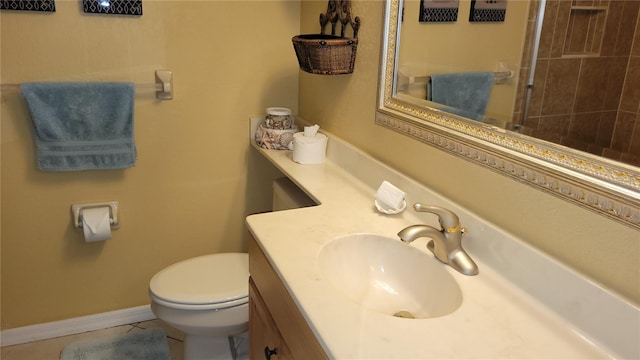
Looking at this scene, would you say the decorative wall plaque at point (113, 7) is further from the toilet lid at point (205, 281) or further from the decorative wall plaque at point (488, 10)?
the decorative wall plaque at point (488, 10)

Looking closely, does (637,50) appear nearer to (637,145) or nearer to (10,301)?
(637,145)

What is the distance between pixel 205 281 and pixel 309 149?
2.01 feet

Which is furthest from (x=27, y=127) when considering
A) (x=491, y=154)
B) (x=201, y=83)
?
(x=491, y=154)

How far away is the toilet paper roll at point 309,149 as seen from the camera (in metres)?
1.81

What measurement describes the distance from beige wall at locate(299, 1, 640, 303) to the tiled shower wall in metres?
0.13

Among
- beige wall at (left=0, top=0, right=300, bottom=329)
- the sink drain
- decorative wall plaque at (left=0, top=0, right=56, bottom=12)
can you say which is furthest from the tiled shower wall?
decorative wall plaque at (left=0, top=0, right=56, bottom=12)

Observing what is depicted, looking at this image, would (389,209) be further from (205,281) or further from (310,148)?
(205,281)

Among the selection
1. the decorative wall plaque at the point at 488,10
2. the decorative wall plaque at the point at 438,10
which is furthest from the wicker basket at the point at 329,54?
the decorative wall plaque at the point at 488,10

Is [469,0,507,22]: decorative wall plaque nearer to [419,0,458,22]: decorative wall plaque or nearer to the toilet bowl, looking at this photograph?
[419,0,458,22]: decorative wall plaque

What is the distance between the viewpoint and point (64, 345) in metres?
2.10

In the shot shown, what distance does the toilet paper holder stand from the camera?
2.01 metres

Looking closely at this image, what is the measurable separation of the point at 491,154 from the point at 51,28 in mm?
1606

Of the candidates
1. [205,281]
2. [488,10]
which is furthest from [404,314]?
[205,281]

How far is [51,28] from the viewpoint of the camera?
180cm
